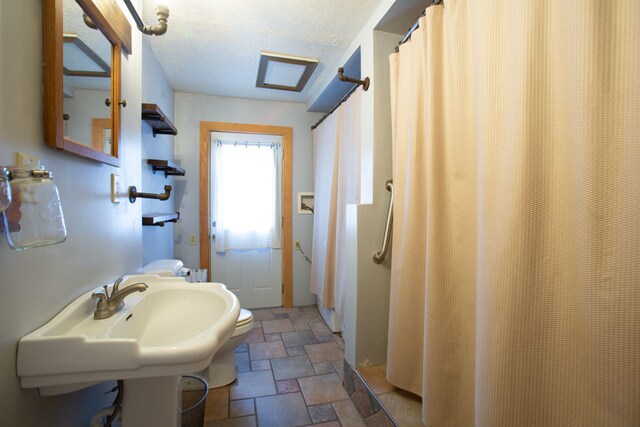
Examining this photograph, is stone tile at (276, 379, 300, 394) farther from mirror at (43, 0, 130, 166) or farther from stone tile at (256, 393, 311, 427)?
mirror at (43, 0, 130, 166)

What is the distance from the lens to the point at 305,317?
292 centimetres

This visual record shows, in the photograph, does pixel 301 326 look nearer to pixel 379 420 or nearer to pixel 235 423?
pixel 235 423

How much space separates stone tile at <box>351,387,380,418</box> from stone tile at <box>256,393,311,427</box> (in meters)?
0.30

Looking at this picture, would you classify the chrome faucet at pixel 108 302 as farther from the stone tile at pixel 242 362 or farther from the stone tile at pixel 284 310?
the stone tile at pixel 284 310

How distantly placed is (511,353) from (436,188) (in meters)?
0.65

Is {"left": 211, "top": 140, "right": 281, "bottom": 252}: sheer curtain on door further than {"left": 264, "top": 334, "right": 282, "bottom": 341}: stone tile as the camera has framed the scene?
Yes

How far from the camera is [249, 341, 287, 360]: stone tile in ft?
7.17

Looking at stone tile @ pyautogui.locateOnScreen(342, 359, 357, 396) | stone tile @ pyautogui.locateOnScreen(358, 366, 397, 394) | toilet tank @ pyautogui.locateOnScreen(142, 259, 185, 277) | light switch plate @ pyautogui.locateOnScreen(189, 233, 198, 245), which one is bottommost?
stone tile @ pyautogui.locateOnScreen(342, 359, 357, 396)

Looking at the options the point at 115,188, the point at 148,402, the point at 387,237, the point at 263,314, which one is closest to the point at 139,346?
the point at 148,402

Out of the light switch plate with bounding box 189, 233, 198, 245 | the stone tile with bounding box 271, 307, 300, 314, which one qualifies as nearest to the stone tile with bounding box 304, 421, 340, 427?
the stone tile with bounding box 271, 307, 300, 314

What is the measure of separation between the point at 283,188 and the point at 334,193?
2.96ft

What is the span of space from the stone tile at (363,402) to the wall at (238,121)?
166cm

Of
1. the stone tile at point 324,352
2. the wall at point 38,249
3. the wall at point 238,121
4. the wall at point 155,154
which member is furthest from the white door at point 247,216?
the wall at point 38,249

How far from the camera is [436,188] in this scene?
116 cm
